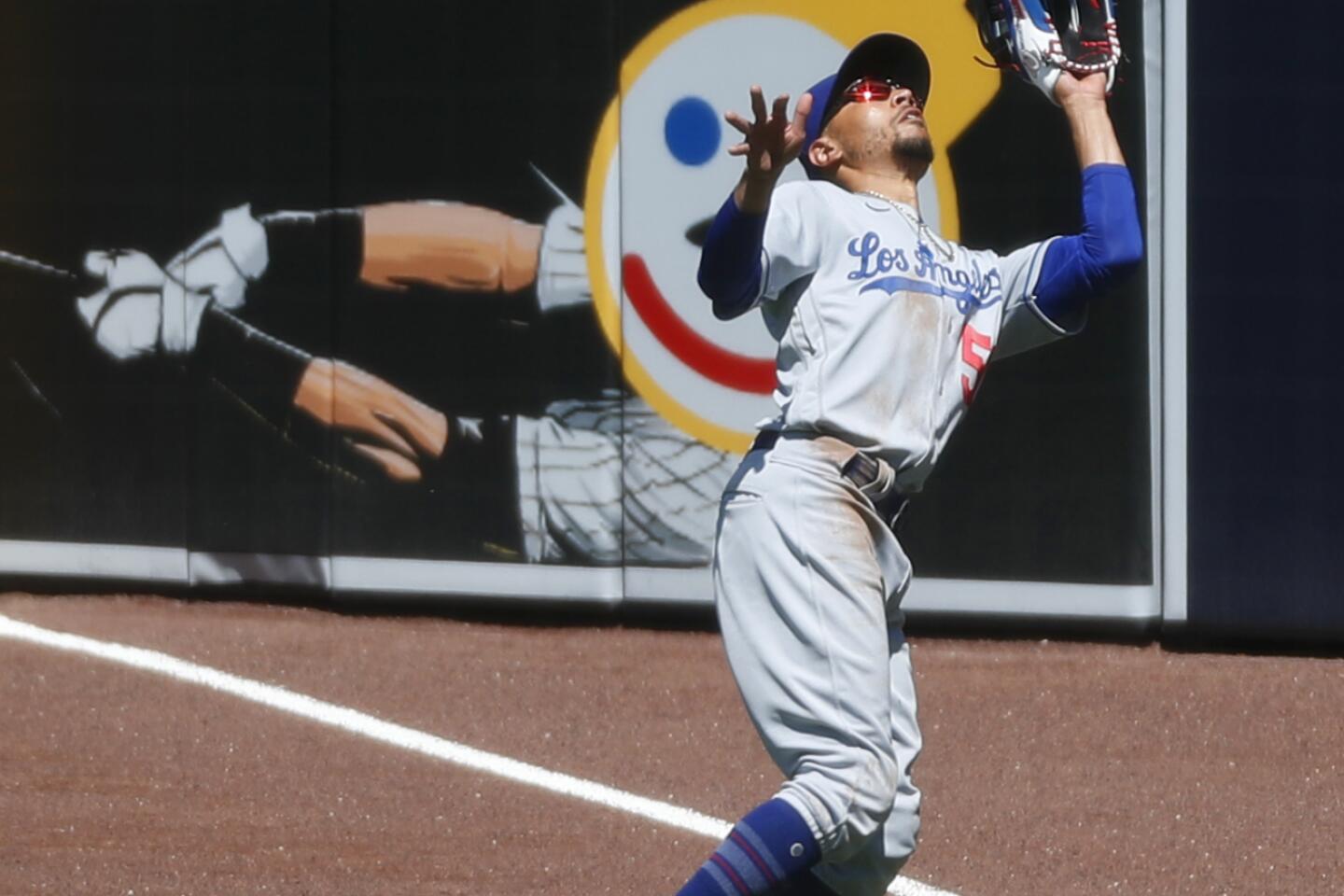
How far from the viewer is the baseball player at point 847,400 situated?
10.6 ft

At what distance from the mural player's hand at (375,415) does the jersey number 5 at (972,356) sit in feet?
13.4

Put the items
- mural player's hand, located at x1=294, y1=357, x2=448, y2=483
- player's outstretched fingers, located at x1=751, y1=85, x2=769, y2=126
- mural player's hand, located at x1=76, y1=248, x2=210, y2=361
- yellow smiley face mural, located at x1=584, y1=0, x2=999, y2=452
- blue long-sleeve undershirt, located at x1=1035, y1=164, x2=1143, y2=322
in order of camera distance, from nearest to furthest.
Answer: player's outstretched fingers, located at x1=751, y1=85, x2=769, y2=126, blue long-sleeve undershirt, located at x1=1035, y1=164, x2=1143, y2=322, yellow smiley face mural, located at x1=584, y1=0, x2=999, y2=452, mural player's hand, located at x1=294, y1=357, x2=448, y2=483, mural player's hand, located at x1=76, y1=248, x2=210, y2=361

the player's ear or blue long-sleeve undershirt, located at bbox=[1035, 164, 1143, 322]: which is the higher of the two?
the player's ear

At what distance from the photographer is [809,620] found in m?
3.28

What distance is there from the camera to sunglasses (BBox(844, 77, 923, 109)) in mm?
3578

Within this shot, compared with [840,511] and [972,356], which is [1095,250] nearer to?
Result: [972,356]

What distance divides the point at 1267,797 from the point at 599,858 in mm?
1814

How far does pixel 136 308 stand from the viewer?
25.4 ft

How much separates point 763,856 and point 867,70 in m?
1.35

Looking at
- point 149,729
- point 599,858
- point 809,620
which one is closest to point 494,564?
point 149,729

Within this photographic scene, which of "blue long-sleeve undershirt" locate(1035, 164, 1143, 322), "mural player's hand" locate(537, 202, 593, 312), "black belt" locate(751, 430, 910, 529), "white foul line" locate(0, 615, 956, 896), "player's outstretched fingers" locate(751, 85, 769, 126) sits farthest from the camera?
"mural player's hand" locate(537, 202, 593, 312)

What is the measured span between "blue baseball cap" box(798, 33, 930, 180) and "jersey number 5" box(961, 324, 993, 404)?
0.41 m

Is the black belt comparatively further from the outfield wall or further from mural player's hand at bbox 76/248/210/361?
mural player's hand at bbox 76/248/210/361

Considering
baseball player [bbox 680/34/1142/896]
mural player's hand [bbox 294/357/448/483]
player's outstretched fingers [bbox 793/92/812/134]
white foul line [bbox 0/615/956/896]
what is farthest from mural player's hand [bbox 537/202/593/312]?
player's outstretched fingers [bbox 793/92/812/134]
